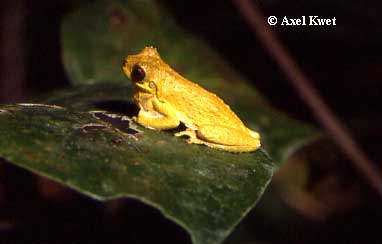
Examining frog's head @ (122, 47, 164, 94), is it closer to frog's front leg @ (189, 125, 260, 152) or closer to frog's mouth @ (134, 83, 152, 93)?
frog's mouth @ (134, 83, 152, 93)

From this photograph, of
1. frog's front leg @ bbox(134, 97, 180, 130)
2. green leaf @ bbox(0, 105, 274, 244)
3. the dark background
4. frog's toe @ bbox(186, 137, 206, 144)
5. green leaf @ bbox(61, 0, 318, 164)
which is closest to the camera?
green leaf @ bbox(0, 105, 274, 244)

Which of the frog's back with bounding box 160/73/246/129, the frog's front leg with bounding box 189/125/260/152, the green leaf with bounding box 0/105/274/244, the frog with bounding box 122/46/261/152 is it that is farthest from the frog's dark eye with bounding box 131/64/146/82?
the green leaf with bounding box 0/105/274/244

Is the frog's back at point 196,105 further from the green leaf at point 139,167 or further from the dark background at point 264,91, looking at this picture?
the dark background at point 264,91

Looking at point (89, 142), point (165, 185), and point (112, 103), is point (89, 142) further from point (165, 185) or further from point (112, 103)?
point (112, 103)

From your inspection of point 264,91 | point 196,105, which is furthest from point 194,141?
point 264,91

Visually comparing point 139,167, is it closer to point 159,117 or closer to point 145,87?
point 159,117

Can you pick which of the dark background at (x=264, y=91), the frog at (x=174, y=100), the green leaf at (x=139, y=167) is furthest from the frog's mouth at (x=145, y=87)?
the dark background at (x=264, y=91)

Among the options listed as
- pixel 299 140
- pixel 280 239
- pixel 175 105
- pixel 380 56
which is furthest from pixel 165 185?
pixel 380 56
